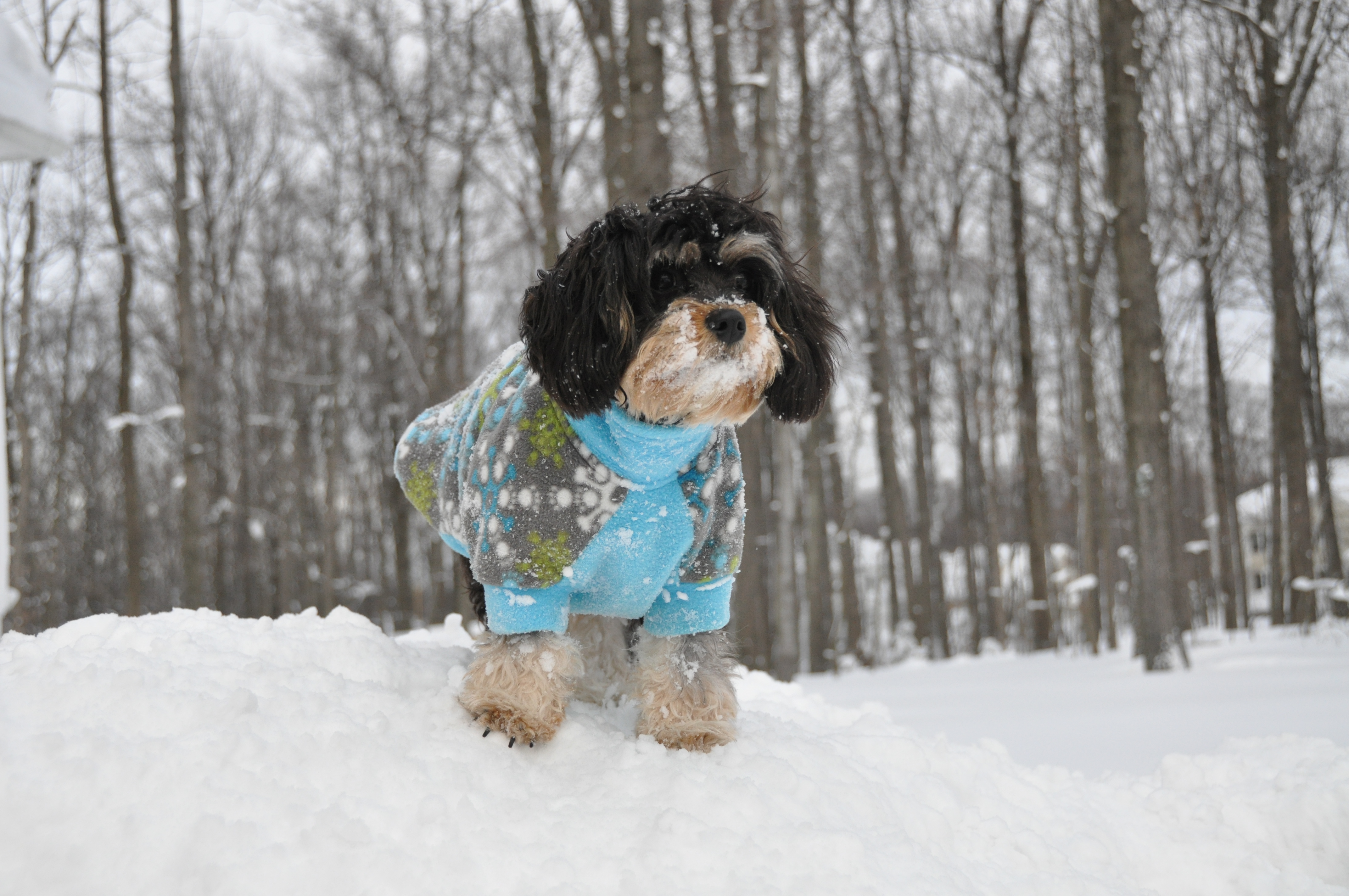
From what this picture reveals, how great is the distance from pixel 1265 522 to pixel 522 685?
31861mm

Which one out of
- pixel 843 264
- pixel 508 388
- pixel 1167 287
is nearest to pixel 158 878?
pixel 508 388

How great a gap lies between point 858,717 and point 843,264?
14.5 m

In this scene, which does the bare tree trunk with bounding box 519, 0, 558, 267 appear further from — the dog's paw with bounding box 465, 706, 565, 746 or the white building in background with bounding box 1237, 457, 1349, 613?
the white building in background with bounding box 1237, 457, 1349, 613

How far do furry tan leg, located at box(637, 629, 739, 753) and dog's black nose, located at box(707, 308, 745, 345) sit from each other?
1.10 metres

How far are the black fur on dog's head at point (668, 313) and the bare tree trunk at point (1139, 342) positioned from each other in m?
6.37

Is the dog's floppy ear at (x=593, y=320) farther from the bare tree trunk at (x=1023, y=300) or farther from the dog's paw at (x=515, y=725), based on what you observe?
the bare tree trunk at (x=1023, y=300)

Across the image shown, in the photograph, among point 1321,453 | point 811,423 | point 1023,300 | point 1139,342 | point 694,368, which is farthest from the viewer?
point 1321,453

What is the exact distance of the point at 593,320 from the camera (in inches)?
103

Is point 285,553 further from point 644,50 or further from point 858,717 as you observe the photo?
point 858,717

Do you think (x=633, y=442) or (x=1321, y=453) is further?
(x=1321, y=453)

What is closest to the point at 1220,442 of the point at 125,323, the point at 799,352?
the point at 799,352

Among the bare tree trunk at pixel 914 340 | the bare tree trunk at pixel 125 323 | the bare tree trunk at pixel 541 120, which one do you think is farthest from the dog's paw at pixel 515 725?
the bare tree trunk at pixel 914 340

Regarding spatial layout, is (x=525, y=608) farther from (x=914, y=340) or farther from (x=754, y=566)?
(x=914, y=340)

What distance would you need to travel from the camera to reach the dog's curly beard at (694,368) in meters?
2.49
